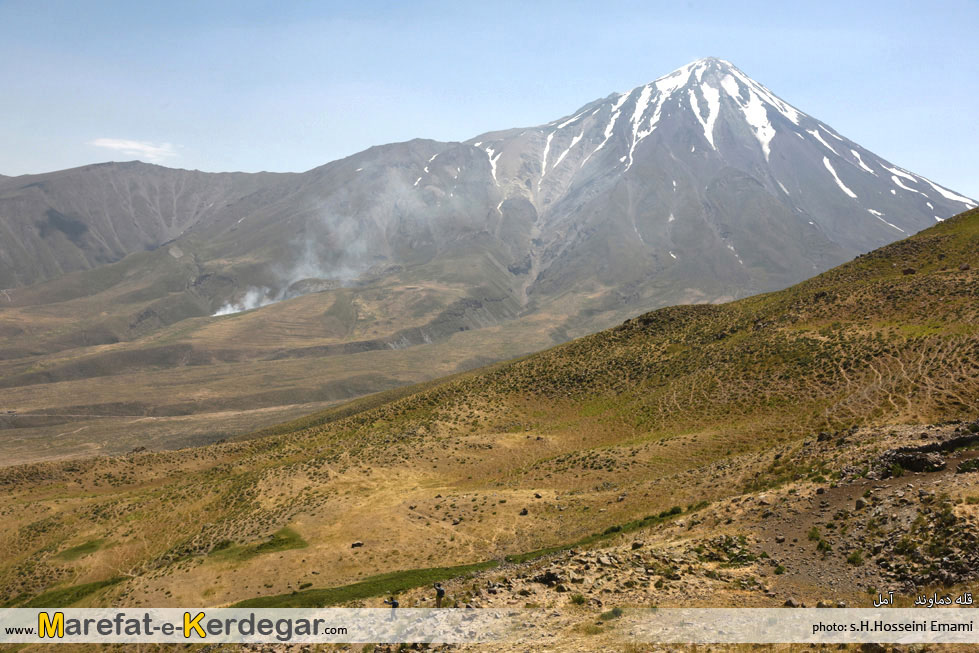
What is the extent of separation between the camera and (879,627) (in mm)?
12367

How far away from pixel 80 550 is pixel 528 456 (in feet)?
92.6

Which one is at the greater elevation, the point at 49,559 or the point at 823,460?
the point at 823,460

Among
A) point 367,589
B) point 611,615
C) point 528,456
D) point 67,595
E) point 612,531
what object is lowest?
point 67,595

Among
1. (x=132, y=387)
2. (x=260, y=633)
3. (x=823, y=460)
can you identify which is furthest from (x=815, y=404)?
(x=132, y=387)

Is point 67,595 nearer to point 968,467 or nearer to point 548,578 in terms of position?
point 548,578

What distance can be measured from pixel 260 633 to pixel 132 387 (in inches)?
5511

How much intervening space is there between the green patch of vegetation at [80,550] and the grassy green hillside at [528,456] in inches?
8.8

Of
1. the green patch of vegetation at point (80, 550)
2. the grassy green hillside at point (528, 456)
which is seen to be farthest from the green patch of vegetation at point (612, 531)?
the green patch of vegetation at point (80, 550)

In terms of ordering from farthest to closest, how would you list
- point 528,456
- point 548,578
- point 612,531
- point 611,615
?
1. point 528,456
2. point 612,531
3. point 548,578
4. point 611,615

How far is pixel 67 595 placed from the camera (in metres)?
32.1

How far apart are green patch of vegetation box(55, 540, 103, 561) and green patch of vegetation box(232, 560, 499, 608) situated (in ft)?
54.7

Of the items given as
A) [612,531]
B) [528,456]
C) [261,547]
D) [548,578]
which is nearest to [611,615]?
[548,578]

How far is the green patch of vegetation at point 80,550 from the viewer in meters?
35.7

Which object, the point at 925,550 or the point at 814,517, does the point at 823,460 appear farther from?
the point at 925,550
